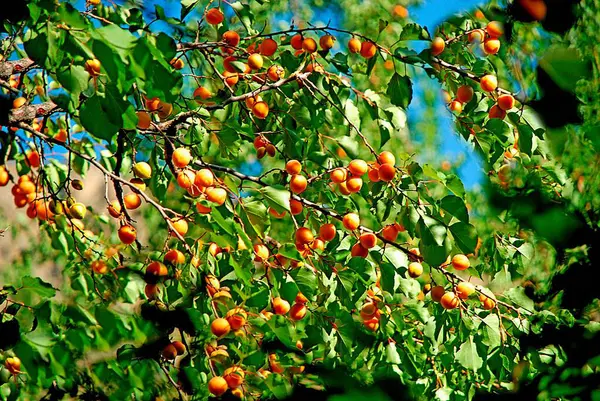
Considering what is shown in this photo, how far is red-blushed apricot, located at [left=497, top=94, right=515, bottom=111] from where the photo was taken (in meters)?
1.52

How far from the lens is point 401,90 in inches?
62.9

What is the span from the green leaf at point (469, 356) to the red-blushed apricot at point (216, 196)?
2.22ft

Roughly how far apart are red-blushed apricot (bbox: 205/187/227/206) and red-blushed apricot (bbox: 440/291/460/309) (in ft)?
1.93

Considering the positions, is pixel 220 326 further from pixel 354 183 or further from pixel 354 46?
pixel 354 46

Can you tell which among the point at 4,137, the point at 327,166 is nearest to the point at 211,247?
the point at 327,166

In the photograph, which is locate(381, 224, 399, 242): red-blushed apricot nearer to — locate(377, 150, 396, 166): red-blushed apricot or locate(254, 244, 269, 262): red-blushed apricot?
locate(377, 150, 396, 166): red-blushed apricot

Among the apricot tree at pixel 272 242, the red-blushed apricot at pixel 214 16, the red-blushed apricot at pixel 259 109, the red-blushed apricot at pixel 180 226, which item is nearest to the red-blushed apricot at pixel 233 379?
the apricot tree at pixel 272 242

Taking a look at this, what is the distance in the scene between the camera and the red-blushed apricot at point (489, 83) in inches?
60.6

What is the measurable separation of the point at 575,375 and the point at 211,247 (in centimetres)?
128

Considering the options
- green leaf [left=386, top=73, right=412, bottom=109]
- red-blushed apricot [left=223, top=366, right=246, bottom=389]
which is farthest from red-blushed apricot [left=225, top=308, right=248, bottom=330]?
green leaf [left=386, top=73, right=412, bottom=109]

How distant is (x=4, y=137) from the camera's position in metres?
1.86

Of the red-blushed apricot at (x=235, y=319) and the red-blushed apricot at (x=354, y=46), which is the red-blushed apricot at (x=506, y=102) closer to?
the red-blushed apricot at (x=354, y=46)

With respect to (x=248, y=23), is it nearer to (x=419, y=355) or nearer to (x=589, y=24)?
(x=419, y=355)

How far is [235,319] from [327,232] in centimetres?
32
